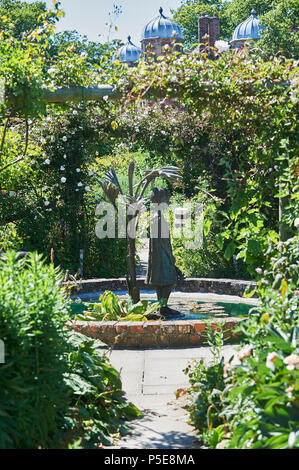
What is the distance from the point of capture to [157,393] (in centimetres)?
526

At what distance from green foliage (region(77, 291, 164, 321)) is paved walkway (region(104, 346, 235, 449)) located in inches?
33.7

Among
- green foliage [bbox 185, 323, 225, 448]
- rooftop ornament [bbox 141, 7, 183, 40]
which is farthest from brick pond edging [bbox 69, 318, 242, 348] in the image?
rooftop ornament [bbox 141, 7, 183, 40]

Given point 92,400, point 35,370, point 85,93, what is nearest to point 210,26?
point 85,93

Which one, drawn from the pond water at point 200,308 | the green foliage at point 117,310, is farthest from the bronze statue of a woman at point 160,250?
the pond water at point 200,308

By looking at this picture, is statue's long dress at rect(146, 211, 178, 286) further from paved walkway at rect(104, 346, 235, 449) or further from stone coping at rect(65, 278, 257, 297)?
stone coping at rect(65, 278, 257, 297)

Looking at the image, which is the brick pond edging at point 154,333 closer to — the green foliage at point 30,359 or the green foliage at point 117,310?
the green foliage at point 117,310

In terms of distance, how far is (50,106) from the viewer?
6.95 metres

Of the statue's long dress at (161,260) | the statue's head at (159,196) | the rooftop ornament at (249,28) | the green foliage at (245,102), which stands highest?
the rooftop ornament at (249,28)

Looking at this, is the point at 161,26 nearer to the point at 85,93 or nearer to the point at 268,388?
the point at 85,93

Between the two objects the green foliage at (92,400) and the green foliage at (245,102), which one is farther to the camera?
the green foliage at (245,102)

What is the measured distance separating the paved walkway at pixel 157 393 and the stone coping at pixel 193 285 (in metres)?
3.85

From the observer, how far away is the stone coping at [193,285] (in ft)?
34.6

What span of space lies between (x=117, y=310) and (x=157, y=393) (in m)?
2.66
